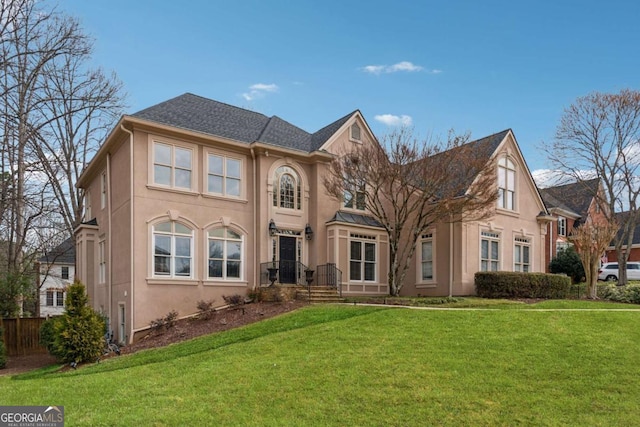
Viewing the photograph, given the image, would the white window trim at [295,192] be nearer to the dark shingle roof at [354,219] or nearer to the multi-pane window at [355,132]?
the dark shingle roof at [354,219]

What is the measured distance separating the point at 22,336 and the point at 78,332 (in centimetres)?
941

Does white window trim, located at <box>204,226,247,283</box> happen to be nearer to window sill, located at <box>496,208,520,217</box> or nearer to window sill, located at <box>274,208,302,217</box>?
window sill, located at <box>274,208,302,217</box>

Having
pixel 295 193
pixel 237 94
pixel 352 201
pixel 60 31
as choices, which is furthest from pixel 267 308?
pixel 237 94

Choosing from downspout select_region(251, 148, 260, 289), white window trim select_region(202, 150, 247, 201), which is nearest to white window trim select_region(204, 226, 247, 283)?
downspout select_region(251, 148, 260, 289)

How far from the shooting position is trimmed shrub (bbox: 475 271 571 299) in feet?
61.0

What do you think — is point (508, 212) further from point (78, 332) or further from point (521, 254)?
point (78, 332)

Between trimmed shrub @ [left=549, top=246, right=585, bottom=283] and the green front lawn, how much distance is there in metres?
18.2

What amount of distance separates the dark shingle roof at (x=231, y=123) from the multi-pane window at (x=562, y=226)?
22194 millimetres

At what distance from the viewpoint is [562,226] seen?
115 feet

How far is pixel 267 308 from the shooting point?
49.9 feet

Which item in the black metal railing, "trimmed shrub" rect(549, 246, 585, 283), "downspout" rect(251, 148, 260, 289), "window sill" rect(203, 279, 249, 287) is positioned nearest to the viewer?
"window sill" rect(203, 279, 249, 287)

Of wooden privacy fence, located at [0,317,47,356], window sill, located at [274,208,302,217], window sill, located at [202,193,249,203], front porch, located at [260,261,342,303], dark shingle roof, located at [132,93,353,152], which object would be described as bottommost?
wooden privacy fence, located at [0,317,47,356]

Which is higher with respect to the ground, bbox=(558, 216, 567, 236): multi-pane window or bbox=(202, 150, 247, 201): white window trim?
bbox=(202, 150, 247, 201): white window trim

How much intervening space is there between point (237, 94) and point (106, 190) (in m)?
9.47
